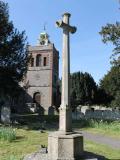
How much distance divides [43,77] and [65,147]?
49.9m

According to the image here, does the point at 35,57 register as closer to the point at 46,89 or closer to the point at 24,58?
the point at 46,89

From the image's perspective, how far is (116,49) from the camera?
88.8ft

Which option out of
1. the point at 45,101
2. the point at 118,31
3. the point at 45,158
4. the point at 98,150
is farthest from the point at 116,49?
the point at 45,101

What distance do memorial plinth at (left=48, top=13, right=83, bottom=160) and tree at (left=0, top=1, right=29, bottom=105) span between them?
15142 mm

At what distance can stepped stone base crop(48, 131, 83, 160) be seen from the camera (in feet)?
33.5

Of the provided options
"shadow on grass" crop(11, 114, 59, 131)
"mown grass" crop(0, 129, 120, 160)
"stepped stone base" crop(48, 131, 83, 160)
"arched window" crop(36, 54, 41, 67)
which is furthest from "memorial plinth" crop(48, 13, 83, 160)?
"arched window" crop(36, 54, 41, 67)

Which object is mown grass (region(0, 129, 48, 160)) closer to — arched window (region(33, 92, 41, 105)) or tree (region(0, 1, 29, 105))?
tree (region(0, 1, 29, 105))

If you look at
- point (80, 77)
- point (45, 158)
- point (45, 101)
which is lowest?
point (45, 158)

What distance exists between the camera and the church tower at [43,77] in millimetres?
58731

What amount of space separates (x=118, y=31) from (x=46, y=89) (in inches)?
1331

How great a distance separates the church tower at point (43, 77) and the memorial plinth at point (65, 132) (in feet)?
153

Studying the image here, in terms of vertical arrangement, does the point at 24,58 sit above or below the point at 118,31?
below

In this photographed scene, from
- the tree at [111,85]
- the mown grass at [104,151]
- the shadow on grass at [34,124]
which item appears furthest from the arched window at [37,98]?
the mown grass at [104,151]

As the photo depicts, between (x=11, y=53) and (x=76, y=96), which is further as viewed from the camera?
(x=76, y=96)
